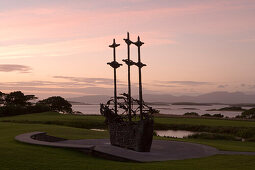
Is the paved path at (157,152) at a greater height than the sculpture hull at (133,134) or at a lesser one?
lesser

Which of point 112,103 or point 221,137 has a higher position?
point 112,103

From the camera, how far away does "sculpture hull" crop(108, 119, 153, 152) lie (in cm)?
2242

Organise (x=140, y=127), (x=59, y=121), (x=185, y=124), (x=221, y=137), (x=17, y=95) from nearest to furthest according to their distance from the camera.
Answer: (x=140, y=127)
(x=221, y=137)
(x=185, y=124)
(x=59, y=121)
(x=17, y=95)

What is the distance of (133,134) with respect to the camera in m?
23.4

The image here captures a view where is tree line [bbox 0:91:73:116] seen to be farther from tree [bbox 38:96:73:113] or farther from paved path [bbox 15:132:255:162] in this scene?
paved path [bbox 15:132:255:162]

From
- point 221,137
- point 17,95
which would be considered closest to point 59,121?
point 221,137

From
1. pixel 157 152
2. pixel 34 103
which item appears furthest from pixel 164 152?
pixel 34 103

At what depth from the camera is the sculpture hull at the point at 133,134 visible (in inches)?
883

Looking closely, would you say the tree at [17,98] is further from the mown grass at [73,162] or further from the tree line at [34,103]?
the mown grass at [73,162]

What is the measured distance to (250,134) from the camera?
4072 cm

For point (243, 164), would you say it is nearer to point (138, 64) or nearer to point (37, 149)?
point (138, 64)

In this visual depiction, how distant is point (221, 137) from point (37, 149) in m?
23.4

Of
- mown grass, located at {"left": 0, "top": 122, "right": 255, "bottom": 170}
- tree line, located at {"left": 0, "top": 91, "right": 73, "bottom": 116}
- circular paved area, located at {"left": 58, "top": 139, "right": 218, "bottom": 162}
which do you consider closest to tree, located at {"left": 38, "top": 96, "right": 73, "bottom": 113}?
tree line, located at {"left": 0, "top": 91, "right": 73, "bottom": 116}

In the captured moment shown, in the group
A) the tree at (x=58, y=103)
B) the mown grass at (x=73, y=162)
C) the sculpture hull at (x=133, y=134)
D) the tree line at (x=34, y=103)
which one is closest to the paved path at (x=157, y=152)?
the sculpture hull at (x=133, y=134)
